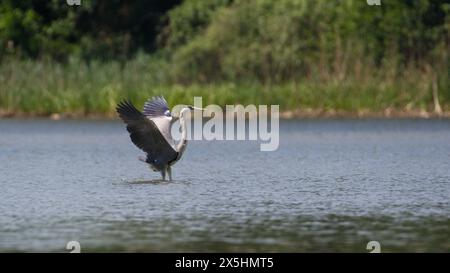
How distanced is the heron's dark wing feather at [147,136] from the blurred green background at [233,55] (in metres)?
17.3

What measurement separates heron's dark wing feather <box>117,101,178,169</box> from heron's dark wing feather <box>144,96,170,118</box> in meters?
0.31

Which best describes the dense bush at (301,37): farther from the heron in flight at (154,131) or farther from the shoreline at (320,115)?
the heron in flight at (154,131)

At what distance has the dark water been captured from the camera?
13664mm

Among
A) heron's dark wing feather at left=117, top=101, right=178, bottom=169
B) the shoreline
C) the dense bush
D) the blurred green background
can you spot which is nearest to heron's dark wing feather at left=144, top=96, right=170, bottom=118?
heron's dark wing feather at left=117, top=101, right=178, bottom=169

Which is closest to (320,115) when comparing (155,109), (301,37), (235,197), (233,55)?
(301,37)

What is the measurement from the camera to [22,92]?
117 ft

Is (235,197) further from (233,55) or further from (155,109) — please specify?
(233,55)

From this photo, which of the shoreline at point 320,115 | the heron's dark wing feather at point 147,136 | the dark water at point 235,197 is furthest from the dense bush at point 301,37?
the heron's dark wing feather at point 147,136

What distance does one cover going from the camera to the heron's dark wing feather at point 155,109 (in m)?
17.9

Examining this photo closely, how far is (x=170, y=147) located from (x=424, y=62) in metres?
20.5

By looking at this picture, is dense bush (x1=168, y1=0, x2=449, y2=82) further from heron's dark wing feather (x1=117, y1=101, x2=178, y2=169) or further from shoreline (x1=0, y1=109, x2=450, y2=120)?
heron's dark wing feather (x1=117, y1=101, x2=178, y2=169)

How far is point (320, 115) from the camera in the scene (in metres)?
35.3

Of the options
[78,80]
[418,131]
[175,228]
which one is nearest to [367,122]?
[418,131]
